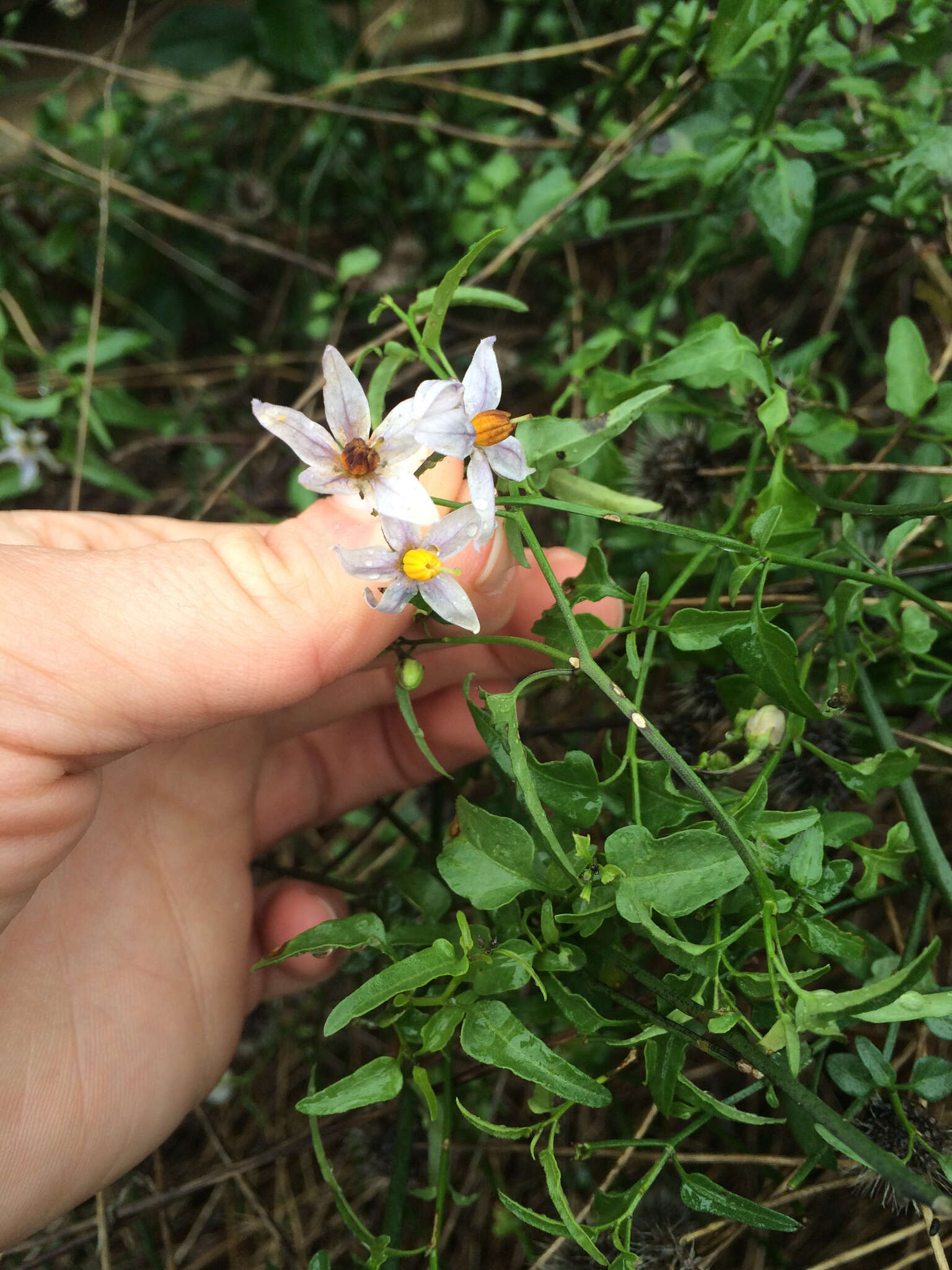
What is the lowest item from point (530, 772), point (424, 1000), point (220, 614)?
point (424, 1000)

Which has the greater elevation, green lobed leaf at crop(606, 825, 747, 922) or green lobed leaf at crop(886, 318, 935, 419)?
green lobed leaf at crop(886, 318, 935, 419)

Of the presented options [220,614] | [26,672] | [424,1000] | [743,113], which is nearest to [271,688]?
[220,614]

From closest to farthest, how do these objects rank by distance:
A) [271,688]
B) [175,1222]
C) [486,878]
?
[486,878] < [271,688] < [175,1222]

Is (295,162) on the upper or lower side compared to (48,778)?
upper

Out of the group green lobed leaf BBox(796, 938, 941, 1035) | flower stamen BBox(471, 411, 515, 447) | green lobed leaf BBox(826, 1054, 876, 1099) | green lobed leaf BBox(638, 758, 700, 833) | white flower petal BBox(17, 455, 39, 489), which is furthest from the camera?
white flower petal BBox(17, 455, 39, 489)

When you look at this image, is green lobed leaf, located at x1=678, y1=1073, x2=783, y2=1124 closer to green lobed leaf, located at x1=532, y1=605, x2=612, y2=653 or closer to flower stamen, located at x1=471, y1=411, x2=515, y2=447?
green lobed leaf, located at x1=532, y1=605, x2=612, y2=653

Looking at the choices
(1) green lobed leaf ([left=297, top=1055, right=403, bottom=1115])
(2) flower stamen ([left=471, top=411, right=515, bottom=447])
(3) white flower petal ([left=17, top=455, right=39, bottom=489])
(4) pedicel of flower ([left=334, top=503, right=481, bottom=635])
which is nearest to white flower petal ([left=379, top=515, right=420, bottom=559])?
(4) pedicel of flower ([left=334, top=503, right=481, bottom=635])

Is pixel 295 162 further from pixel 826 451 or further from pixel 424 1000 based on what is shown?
pixel 424 1000
